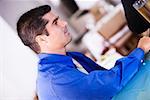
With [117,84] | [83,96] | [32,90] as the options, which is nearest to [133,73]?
[117,84]

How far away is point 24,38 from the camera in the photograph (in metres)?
1.87

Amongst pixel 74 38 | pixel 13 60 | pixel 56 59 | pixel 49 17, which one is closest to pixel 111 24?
pixel 74 38

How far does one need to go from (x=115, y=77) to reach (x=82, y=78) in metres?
0.15

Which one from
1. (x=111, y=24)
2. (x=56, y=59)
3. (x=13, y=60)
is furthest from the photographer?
(x=111, y=24)

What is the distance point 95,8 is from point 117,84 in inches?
96.9

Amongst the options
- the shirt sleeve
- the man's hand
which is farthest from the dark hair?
the man's hand

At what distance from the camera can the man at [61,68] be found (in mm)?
1627

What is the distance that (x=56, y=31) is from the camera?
6.00 feet

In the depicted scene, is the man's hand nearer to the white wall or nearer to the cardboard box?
the white wall

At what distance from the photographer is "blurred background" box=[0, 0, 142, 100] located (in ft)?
10.4

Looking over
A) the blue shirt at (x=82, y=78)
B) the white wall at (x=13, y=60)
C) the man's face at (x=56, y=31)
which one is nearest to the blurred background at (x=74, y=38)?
the white wall at (x=13, y=60)

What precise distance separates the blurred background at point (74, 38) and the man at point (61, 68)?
120 cm

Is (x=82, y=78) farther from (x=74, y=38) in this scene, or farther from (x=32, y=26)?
(x=74, y=38)

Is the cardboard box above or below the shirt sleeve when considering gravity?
below
